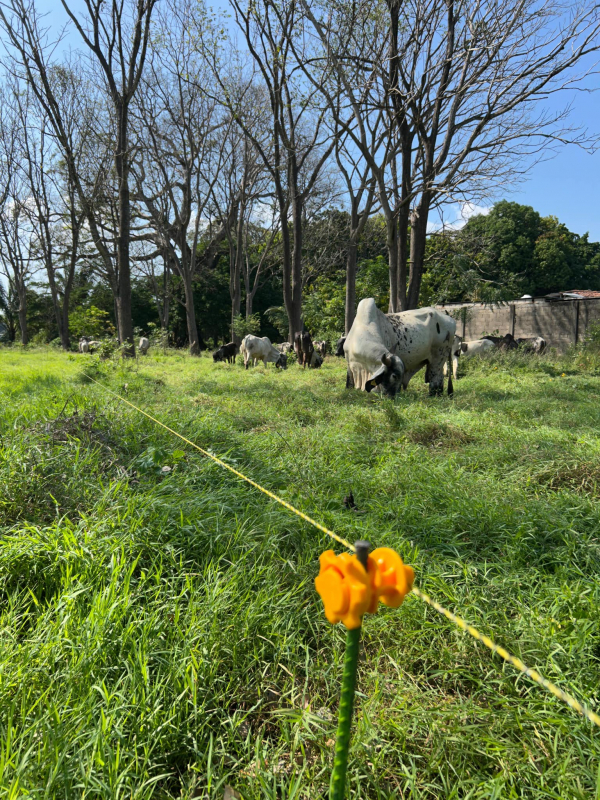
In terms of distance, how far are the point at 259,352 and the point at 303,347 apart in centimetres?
171

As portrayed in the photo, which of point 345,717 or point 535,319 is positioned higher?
point 535,319

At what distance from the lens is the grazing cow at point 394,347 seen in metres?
6.59

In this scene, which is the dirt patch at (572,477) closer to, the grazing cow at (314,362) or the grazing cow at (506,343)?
the grazing cow at (314,362)

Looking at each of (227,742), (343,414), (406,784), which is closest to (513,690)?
(406,784)

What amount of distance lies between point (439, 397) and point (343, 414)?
2488 millimetres

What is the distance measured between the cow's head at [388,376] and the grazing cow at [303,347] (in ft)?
23.5

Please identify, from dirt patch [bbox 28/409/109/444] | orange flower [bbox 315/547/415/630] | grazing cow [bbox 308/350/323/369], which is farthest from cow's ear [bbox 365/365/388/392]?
grazing cow [bbox 308/350/323/369]

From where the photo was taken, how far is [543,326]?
642 inches

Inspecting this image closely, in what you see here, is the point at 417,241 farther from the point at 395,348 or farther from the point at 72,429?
the point at 72,429

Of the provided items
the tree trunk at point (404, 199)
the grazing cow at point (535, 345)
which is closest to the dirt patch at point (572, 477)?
the tree trunk at point (404, 199)

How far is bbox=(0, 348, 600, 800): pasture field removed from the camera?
1.21 meters

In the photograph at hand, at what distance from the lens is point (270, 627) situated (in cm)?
175

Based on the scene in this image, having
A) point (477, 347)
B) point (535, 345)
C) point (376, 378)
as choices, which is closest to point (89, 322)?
point (477, 347)

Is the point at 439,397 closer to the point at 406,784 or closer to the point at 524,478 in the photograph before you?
the point at 524,478
